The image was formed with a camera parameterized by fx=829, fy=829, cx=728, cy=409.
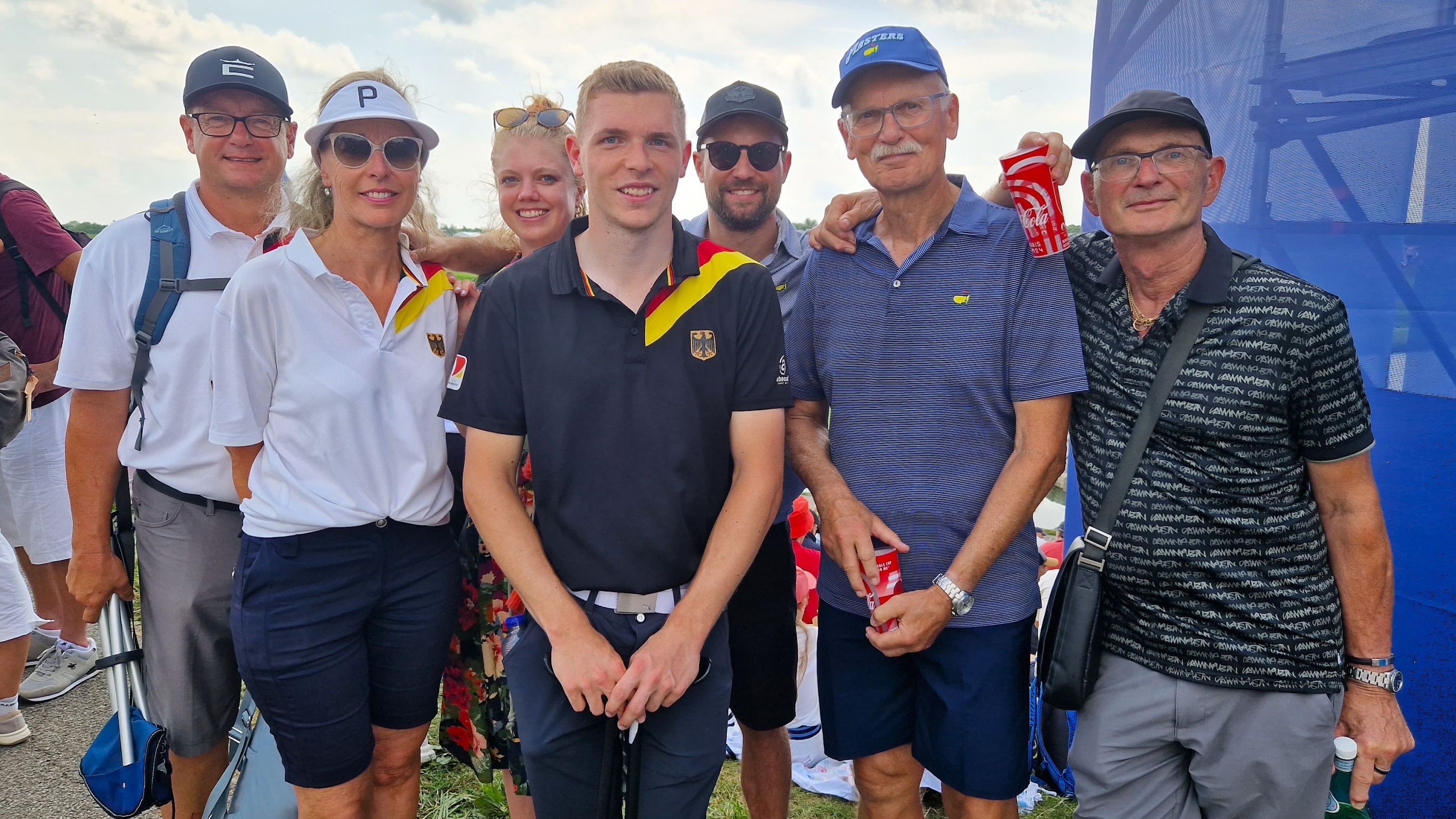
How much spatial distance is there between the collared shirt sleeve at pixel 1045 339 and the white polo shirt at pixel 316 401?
1.64 metres

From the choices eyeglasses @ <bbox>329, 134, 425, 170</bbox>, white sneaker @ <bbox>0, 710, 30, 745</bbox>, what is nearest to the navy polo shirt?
eyeglasses @ <bbox>329, 134, 425, 170</bbox>

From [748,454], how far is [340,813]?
62.4 inches

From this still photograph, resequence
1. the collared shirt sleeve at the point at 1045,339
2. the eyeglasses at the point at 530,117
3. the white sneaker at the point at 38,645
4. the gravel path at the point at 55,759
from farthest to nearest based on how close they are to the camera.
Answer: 1. the white sneaker at the point at 38,645
2. the gravel path at the point at 55,759
3. the eyeglasses at the point at 530,117
4. the collared shirt sleeve at the point at 1045,339

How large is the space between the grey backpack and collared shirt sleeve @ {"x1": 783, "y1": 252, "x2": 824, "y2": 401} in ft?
10.9

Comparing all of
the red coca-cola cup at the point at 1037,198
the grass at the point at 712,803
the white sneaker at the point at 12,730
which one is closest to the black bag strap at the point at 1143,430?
the red coca-cola cup at the point at 1037,198

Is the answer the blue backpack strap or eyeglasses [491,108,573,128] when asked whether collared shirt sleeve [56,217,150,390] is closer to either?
the blue backpack strap

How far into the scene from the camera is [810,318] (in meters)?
2.58

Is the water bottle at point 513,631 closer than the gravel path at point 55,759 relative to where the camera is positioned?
Yes

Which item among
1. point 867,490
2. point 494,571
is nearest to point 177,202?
point 494,571

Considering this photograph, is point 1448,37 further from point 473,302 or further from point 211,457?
point 211,457

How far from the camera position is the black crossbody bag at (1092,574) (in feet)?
7.07

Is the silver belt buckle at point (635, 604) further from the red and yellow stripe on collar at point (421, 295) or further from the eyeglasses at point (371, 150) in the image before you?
the eyeglasses at point (371, 150)

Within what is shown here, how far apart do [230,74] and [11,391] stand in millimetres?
1884

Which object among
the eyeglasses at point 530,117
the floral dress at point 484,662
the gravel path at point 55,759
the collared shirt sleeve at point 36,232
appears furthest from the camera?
the collared shirt sleeve at point 36,232
